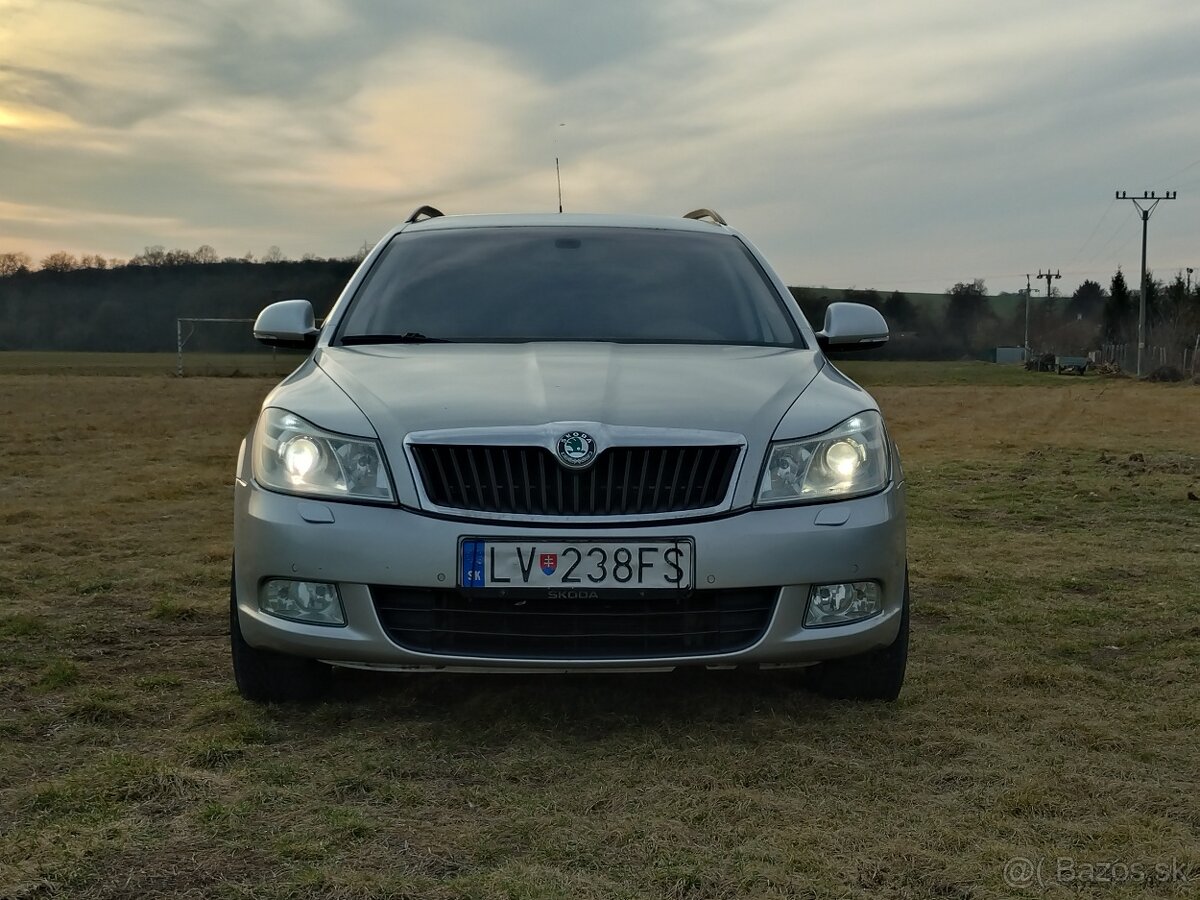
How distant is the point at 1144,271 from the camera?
Result: 61094 mm

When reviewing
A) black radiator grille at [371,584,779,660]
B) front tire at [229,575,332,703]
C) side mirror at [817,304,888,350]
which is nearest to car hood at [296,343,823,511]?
black radiator grille at [371,584,779,660]

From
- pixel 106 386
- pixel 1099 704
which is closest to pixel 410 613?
pixel 1099 704

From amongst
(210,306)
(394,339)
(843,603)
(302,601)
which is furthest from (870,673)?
(210,306)

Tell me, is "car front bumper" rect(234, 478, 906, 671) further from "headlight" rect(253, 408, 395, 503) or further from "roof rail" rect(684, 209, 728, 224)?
"roof rail" rect(684, 209, 728, 224)

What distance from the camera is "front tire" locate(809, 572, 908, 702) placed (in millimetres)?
3545

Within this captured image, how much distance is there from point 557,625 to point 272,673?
3.06 ft

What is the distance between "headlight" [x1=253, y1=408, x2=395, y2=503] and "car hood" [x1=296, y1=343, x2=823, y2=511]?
0.05 metres

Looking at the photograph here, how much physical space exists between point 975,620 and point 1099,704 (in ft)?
4.34

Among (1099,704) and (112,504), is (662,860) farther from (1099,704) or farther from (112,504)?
(112,504)

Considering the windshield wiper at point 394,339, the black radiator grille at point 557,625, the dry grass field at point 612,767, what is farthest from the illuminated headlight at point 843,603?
the windshield wiper at point 394,339

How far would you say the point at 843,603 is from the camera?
10.7 ft

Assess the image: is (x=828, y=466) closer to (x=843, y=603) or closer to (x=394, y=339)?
(x=843, y=603)

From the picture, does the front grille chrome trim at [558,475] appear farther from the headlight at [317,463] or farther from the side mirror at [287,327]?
the side mirror at [287,327]

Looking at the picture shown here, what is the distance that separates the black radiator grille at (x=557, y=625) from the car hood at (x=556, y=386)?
30cm
